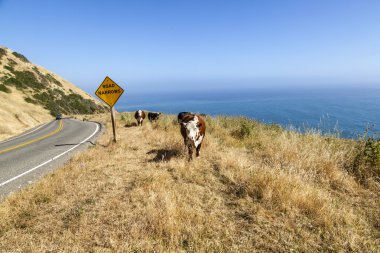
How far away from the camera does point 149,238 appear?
3758 mm

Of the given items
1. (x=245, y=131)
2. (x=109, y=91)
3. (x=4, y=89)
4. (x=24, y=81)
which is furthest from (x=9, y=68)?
(x=245, y=131)

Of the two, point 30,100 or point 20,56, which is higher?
point 20,56

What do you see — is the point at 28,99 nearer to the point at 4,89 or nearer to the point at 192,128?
the point at 4,89

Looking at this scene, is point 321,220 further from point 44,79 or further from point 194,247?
point 44,79

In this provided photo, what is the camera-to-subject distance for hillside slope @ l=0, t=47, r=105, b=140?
31.5 metres

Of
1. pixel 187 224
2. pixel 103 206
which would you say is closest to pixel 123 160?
pixel 103 206

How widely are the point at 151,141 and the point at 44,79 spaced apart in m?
65.3

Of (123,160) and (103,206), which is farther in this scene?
(123,160)

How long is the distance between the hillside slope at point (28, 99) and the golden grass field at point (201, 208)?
71.5 feet

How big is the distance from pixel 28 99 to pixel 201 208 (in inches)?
1968

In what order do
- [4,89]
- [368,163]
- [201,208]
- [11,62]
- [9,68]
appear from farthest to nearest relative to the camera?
[11,62]
[9,68]
[4,89]
[368,163]
[201,208]

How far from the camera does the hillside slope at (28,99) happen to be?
31.5 meters

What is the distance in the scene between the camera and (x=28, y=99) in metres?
44.2

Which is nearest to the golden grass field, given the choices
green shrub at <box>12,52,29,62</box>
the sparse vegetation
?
the sparse vegetation
